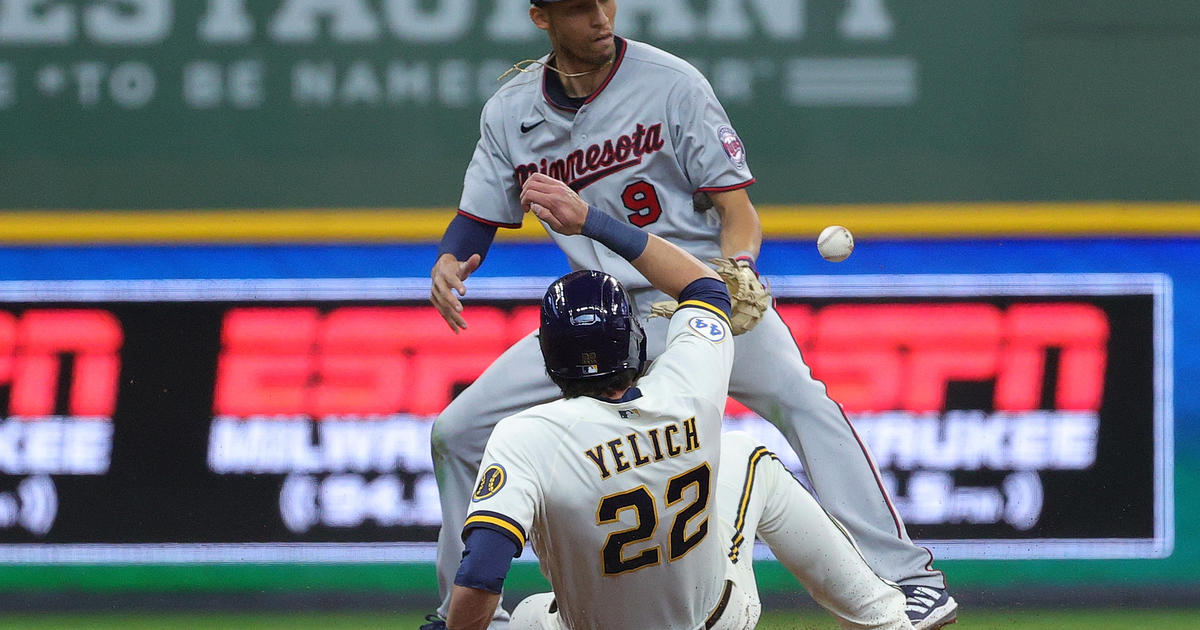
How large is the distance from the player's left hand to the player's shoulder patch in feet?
0.99

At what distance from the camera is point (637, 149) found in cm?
335

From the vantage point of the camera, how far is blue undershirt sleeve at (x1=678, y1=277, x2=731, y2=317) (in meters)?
2.85

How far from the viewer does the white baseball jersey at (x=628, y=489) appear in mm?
2488

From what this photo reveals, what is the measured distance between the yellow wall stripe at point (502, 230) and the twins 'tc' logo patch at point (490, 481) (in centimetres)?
226

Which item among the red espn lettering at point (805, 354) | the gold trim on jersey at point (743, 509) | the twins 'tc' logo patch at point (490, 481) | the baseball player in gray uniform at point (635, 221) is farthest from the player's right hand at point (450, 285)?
the red espn lettering at point (805, 354)

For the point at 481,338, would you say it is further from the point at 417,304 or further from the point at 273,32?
the point at 273,32

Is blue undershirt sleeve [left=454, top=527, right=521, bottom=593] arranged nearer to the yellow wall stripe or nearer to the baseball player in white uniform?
the baseball player in white uniform

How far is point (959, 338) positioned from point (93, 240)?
284cm

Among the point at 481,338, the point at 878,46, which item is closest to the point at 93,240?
the point at 481,338

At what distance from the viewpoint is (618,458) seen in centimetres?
253

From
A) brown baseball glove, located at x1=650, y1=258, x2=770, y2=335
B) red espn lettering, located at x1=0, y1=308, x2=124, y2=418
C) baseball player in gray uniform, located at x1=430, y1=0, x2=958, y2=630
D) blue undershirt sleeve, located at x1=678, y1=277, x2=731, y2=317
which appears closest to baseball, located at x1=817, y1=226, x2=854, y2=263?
baseball player in gray uniform, located at x1=430, y1=0, x2=958, y2=630

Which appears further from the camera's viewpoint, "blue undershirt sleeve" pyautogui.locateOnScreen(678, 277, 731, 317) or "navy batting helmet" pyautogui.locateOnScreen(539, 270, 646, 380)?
"blue undershirt sleeve" pyautogui.locateOnScreen(678, 277, 731, 317)

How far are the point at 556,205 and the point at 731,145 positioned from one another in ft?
2.24

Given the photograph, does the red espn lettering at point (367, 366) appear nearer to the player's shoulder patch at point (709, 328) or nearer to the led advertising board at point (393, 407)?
the led advertising board at point (393, 407)
